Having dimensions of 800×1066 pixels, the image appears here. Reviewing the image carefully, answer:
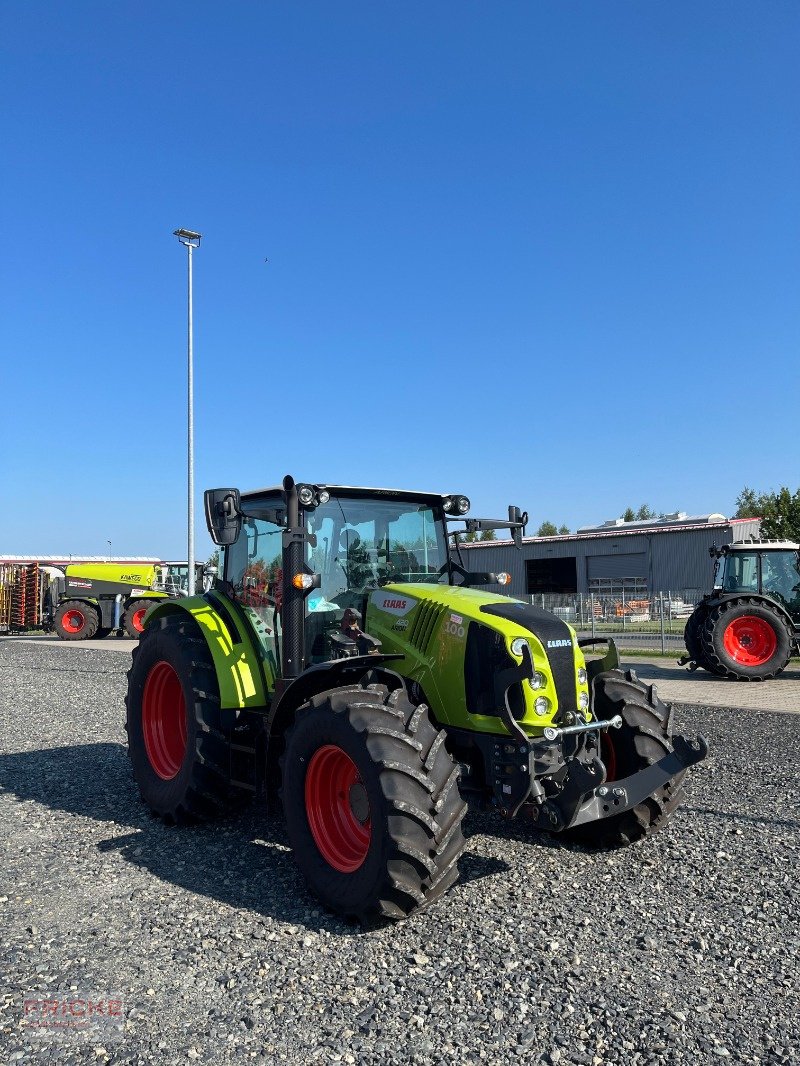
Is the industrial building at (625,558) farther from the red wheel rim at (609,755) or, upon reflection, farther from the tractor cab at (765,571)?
the red wheel rim at (609,755)

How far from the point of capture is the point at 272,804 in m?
5.20

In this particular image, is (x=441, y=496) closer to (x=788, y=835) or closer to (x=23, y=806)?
(x=788, y=835)

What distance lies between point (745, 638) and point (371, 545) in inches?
438

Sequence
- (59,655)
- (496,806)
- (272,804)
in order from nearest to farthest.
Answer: (496,806), (272,804), (59,655)

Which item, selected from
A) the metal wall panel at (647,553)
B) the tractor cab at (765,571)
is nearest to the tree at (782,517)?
the metal wall panel at (647,553)

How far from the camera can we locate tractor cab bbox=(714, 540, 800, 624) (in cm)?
1555

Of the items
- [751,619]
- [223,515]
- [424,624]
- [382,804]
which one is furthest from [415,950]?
[751,619]

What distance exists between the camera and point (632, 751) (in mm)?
5027

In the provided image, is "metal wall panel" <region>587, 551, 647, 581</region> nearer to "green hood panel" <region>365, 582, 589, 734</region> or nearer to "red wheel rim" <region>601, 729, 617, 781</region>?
"red wheel rim" <region>601, 729, 617, 781</region>

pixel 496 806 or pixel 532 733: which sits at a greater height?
pixel 532 733

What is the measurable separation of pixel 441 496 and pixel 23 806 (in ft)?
13.0

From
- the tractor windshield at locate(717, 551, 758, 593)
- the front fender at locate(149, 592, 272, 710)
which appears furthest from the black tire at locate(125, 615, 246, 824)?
the tractor windshield at locate(717, 551, 758, 593)

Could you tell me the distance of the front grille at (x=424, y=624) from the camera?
4.86 m

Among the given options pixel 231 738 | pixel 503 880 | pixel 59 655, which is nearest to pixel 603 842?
pixel 503 880
